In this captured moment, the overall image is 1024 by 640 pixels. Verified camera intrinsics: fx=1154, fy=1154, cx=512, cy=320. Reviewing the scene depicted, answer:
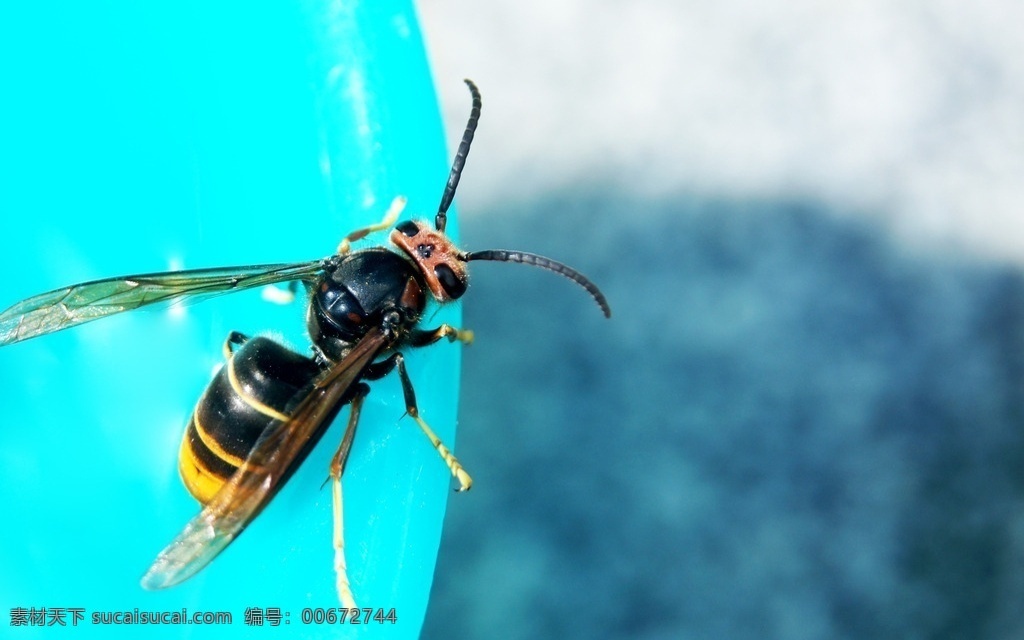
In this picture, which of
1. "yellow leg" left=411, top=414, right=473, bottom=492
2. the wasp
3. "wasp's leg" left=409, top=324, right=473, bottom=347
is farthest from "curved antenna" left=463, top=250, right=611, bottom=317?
"yellow leg" left=411, top=414, right=473, bottom=492

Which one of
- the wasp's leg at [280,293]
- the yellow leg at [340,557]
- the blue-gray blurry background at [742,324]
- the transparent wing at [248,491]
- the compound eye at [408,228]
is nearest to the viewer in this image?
the transparent wing at [248,491]

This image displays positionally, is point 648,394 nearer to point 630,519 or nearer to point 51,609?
point 630,519

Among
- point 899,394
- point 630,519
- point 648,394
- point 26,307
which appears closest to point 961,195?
point 899,394

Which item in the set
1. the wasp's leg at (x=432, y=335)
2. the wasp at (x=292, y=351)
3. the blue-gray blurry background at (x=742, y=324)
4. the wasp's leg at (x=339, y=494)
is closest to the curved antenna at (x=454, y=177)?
the wasp at (x=292, y=351)

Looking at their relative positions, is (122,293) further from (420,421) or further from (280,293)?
(420,421)

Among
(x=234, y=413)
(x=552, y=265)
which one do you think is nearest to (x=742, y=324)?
(x=552, y=265)

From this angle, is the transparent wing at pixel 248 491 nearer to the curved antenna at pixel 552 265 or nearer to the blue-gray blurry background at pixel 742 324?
the curved antenna at pixel 552 265

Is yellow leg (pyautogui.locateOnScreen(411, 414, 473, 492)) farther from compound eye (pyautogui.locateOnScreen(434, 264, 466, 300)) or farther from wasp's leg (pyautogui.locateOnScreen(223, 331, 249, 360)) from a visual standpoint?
wasp's leg (pyautogui.locateOnScreen(223, 331, 249, 360))
